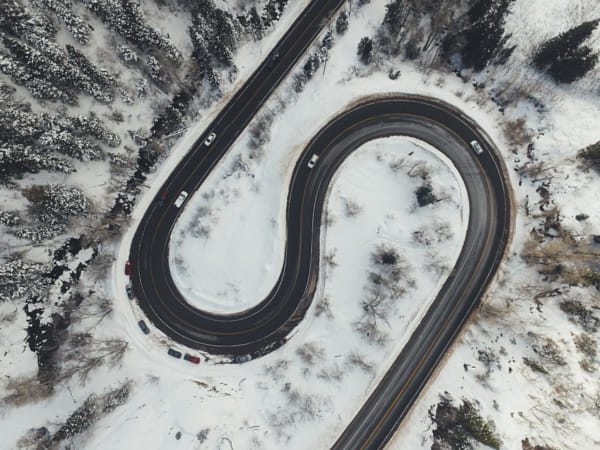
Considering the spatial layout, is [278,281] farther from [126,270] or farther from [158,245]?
[126,270]

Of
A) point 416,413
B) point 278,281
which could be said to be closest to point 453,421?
point 416,413

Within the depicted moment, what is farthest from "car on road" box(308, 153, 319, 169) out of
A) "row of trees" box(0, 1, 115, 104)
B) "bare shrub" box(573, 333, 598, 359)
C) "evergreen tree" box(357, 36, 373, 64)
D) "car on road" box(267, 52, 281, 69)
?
"bare shrub" box(573, 333, 598, 359)

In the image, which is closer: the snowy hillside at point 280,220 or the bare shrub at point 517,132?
the snowy hillside at point 280,220

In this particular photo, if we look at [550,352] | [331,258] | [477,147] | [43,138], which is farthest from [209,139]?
[550,352]

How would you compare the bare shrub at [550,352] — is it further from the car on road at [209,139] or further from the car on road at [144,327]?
the car on road at [209,139]

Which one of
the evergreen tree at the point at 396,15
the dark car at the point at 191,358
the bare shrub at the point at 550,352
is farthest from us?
the dark car at the point at 191,358

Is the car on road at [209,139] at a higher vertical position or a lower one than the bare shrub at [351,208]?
lower

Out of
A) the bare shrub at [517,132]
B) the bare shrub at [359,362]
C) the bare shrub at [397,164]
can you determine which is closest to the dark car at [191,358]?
the bare shrub at [359,362]
